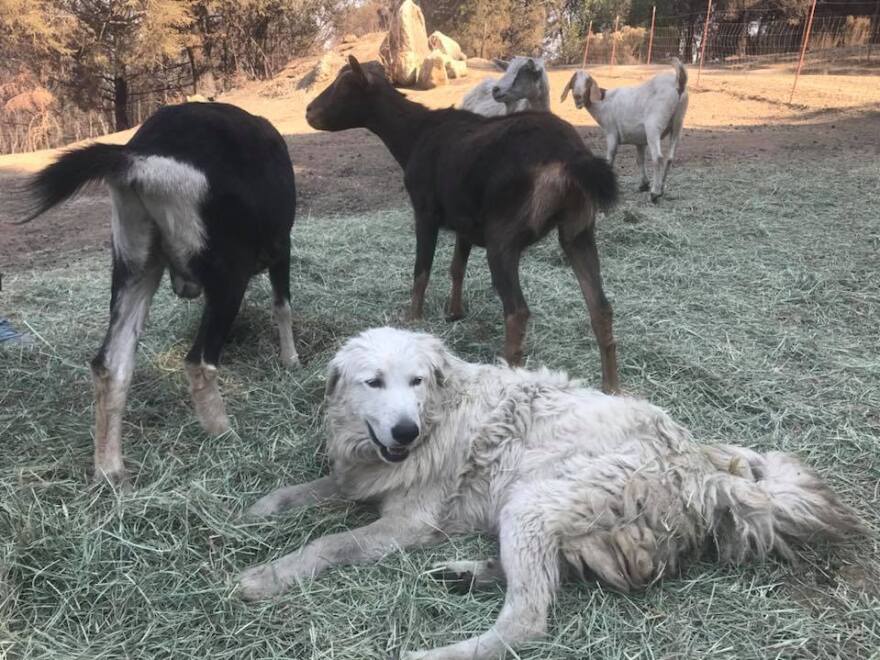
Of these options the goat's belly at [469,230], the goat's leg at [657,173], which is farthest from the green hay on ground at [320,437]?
the goat's leg at [657,173]

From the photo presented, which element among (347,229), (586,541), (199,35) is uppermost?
(199,35)

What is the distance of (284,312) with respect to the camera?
4.26 m

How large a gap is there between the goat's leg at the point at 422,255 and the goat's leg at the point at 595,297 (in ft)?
3.95

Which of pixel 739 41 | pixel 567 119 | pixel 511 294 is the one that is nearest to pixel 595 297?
pixel 511 294

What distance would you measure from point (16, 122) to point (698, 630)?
2427 cm

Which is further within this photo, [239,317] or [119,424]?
[239,317]

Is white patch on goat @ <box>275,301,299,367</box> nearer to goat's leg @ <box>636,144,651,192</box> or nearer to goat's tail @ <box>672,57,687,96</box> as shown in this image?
goat's leg @ <box>636,144,651,192</box>

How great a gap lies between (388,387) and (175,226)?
1.32 metres

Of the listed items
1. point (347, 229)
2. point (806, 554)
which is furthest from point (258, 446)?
point (347, 229)

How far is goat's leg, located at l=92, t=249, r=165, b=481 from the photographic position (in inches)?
118

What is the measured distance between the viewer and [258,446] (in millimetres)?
3424

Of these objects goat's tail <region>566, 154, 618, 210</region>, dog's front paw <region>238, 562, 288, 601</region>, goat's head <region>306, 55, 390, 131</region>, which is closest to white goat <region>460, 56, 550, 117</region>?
goat's head <region>306, 55, 390, 131</region>

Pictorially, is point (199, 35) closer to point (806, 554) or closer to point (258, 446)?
point (258, 446)

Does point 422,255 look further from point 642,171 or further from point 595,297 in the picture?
point 642,171
